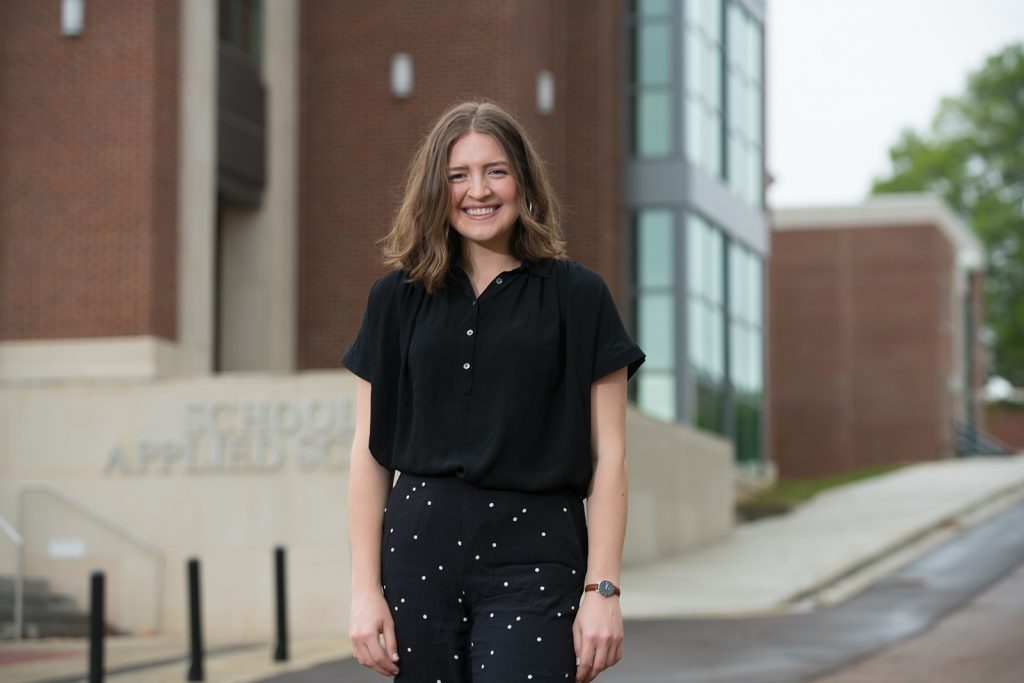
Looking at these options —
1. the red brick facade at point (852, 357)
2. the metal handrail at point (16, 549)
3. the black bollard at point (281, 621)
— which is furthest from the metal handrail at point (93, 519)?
the red brick facade at point (852, 357)

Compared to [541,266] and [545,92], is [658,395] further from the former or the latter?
[541,266]

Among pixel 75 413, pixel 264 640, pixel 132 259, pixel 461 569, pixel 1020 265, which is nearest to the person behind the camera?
pixel 461 569

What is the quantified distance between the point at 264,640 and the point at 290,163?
7.91m

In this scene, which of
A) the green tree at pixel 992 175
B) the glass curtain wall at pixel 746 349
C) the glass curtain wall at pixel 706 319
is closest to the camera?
the glass curtain wall at pixel 706 319

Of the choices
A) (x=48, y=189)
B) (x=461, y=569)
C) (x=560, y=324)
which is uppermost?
(x=48, y=189)

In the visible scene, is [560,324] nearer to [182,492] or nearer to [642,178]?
[182,492]

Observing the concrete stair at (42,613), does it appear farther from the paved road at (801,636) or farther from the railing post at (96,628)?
the railing post at (96,628)

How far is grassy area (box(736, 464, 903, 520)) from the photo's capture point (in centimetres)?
2608

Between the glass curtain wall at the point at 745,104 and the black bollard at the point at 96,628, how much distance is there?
62.4 feet

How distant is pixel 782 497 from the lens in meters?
28.4

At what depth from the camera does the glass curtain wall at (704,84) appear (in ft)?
82.9

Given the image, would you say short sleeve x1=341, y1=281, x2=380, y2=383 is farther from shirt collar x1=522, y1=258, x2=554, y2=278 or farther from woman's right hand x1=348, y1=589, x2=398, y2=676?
woman's right hand x1=348, y1=589, x2=398, y2=676

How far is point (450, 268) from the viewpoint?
3359mm

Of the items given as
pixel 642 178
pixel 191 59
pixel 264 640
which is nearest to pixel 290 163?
pixel 191 59
